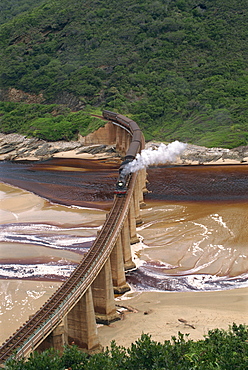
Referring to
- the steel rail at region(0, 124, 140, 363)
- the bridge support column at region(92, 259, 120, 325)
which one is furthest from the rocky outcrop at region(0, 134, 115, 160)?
the bridge support column at region(92, 259, 120, 325)

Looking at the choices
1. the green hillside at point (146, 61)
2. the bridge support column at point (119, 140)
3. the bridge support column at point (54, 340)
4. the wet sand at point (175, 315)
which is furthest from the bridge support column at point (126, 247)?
the bridge support column at point (119, 140)

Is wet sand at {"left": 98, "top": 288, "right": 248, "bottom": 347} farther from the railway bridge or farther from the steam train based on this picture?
the steam train

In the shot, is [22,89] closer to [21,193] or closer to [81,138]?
[81,138]

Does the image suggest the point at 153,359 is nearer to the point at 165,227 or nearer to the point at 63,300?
the point at 63,300

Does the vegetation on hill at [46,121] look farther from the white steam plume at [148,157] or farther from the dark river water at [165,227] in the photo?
the white steam plume at [148,157]

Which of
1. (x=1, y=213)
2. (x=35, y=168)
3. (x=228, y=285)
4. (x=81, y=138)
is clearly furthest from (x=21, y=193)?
(x=228, y=285)

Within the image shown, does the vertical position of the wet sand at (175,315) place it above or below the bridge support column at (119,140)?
below

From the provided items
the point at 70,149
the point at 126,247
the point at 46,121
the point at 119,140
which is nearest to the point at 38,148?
the point at 70,149

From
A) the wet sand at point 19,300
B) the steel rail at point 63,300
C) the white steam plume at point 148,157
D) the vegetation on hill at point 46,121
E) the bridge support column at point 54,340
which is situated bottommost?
the wet sand at point 19,300
